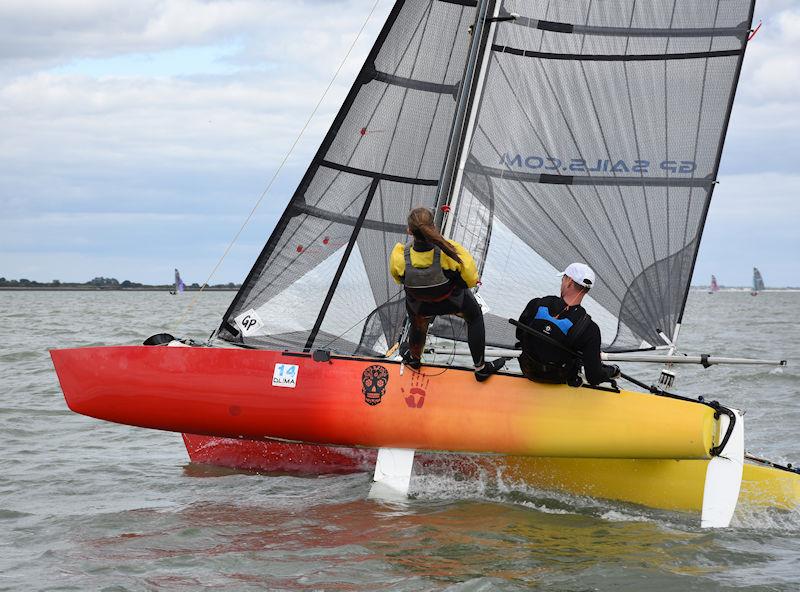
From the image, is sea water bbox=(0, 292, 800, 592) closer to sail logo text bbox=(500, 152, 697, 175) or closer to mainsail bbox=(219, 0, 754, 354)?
mainsail bbox=(219, 0, 754, 354)

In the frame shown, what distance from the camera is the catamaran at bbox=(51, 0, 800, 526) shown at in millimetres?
5938

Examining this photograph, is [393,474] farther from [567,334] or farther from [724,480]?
[724,480]

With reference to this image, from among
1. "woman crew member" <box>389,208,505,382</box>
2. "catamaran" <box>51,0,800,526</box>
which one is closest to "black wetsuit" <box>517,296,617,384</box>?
"catamaran" <box>51,0,800,526</box>

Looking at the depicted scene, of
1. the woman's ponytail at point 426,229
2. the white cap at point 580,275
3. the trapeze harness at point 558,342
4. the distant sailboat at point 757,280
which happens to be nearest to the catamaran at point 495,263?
the trapeze harness at point 558,342

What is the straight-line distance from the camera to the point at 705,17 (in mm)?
6746

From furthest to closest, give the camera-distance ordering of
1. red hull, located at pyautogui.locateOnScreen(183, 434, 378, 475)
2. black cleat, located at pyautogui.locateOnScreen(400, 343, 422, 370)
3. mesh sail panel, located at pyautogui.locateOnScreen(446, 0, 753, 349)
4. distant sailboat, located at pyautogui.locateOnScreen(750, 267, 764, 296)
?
distant sailboat, located at pyautogui.locateOnScreen(750, 267, 764, 296) → red hull, located at pyautogui.locateOnScreen(183, 434, 378, 475) → mesh sail panel, located at pyautogui.locateOnScreen(446, 0, 753, 349) → black cleat, located at pyautogui.locateOnScreen(400, 343, 422, 370)

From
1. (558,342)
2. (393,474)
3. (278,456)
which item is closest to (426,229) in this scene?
(558,342)

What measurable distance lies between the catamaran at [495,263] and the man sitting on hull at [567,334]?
17cm

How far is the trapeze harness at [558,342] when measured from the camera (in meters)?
5.62

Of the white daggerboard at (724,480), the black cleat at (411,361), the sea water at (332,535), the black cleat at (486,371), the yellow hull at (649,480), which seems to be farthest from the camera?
the black cleat at (411,361)

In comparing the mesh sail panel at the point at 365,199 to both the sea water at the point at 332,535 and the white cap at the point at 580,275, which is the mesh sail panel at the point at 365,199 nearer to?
the sea water at the point at 332,535

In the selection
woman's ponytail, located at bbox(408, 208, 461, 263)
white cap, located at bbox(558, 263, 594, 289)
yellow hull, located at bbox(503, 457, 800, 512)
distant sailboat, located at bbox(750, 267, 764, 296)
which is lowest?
yellow hull, located at bbox(503, 457, 800, 512)

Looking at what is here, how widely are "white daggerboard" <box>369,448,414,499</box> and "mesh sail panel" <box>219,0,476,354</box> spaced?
1397 mm

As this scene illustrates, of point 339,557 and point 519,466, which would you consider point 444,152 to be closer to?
point 519,466
